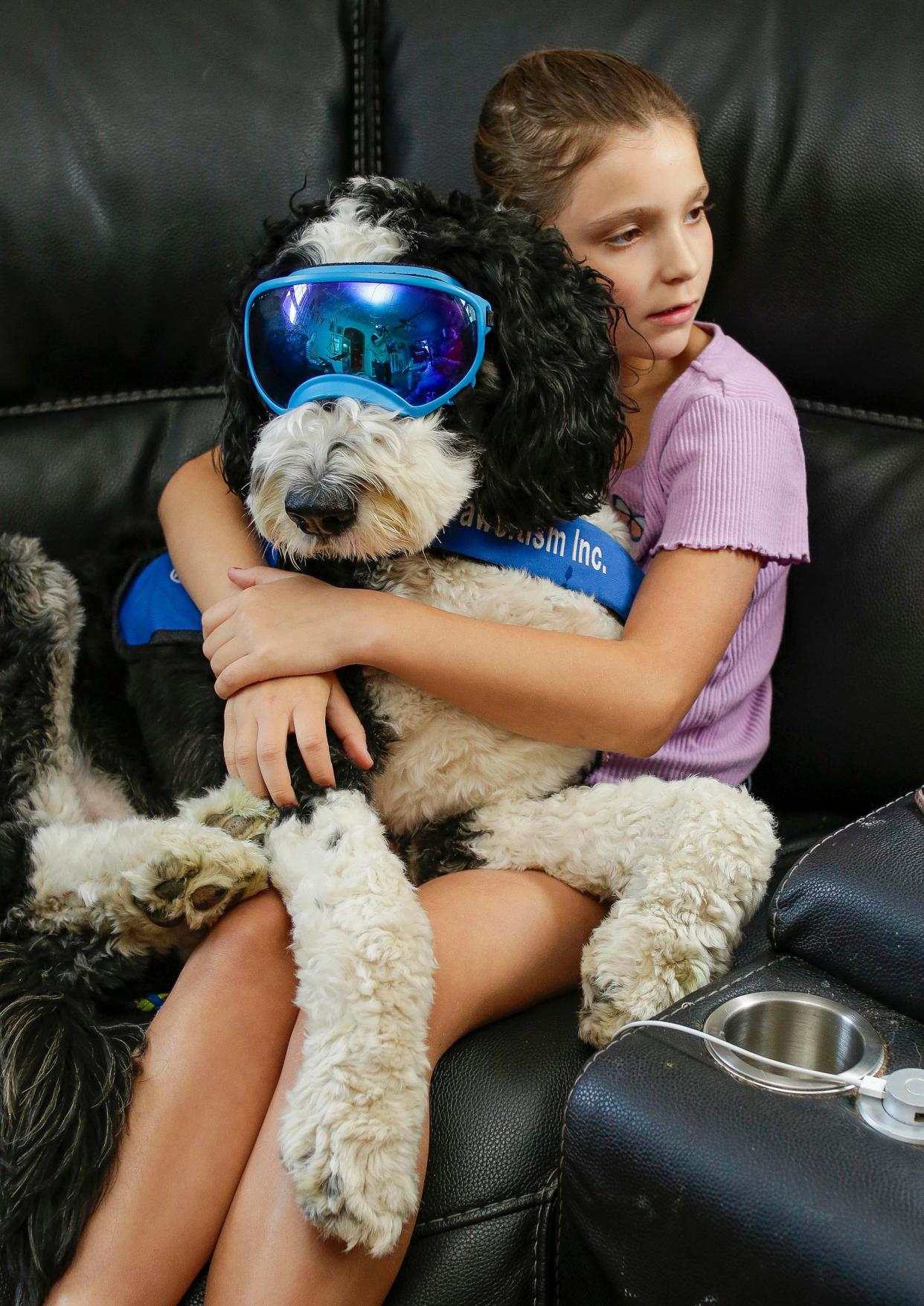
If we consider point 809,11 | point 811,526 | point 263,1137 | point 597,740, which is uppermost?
point 809,11

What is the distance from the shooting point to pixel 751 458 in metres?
1.50

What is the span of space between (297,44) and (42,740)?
1.21 m

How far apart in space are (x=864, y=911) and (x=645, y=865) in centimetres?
27

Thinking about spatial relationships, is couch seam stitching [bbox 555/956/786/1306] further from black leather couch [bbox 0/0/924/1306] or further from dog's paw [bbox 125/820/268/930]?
dog's paw [bbox 125/820/268/930]

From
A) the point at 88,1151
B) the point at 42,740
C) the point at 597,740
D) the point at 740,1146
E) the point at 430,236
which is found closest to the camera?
the point at 740,1146

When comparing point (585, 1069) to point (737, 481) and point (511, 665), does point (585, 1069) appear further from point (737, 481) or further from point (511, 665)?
point (737, 481)

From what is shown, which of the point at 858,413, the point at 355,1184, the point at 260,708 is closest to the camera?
the point at 355,1184

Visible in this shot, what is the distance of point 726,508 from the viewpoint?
147 centimetres

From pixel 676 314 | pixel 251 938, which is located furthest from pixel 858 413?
pixel 251 938

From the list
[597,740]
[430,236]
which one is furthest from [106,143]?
[597,740]

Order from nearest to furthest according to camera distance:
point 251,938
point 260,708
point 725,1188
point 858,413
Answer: point 725,1188 → point 251,938 → point 260,708 → point 858,413

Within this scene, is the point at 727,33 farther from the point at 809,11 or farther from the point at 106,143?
the point at 106,143

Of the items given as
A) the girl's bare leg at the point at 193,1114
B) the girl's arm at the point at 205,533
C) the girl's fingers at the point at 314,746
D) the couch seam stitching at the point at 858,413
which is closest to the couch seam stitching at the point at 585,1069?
the girl's bare leg at the point at 193,1114

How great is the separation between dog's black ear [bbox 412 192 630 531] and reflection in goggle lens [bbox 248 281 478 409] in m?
0.05
